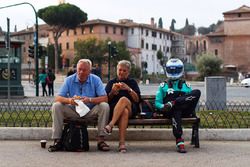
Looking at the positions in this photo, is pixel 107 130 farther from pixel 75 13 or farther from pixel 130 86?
pixel 75 13

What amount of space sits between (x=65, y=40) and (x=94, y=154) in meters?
90.1

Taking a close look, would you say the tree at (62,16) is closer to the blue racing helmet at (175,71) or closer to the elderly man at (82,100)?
the elderly man at (82,100)

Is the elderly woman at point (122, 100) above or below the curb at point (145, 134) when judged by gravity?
above

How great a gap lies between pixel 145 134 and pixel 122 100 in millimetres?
994

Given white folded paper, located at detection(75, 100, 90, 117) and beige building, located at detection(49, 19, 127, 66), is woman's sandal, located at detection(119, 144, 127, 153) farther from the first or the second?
beige building, located at detection(49, 19, 127, 66)

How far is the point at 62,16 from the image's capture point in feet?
251

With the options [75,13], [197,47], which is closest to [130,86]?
[75,13]

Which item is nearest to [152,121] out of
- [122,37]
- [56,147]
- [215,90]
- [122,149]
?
[122,149]

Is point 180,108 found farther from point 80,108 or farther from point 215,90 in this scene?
point 215,90

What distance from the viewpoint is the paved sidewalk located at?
5281mm

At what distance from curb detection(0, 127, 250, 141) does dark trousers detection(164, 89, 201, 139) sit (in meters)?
0.68

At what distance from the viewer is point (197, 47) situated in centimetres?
13212

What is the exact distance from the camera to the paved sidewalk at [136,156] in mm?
5281

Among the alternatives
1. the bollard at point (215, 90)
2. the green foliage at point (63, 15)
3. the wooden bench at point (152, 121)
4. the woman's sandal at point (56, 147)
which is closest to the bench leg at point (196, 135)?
the wooden bench at point (152, 121)
